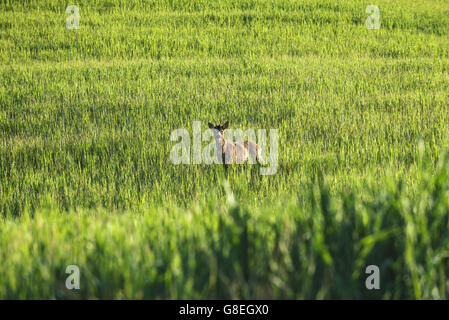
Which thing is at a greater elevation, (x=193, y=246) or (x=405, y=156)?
(x=405, y=156)

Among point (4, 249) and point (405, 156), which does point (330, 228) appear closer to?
point (4, 249)

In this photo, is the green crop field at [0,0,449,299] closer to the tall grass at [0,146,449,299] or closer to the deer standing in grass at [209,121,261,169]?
the tall grass at [0,146,449,299]

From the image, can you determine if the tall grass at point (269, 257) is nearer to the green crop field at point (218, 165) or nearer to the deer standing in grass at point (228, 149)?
the green crop field at point (218, 165)

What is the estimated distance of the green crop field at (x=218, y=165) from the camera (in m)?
1.71

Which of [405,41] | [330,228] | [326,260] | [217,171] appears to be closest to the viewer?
[326,260]

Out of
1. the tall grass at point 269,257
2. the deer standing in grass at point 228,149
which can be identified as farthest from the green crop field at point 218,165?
the deer standing in grass at point 228,149

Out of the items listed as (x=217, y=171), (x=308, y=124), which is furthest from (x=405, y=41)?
(x=217, y=171)

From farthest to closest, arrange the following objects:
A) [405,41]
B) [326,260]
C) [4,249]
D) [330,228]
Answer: [405,41] → [4,249] → [330,228] → [326,260]

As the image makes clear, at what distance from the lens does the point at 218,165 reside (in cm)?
520

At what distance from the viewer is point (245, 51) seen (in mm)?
10844

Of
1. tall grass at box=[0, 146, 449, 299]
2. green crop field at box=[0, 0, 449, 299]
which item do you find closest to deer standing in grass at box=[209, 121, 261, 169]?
green crop field at box=[0, 0, 449, 299]

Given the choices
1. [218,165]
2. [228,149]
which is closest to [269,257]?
[228,149]

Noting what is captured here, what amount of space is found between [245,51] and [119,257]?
9.63 metres

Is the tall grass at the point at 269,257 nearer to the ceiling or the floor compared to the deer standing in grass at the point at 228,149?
nearer to the floor
